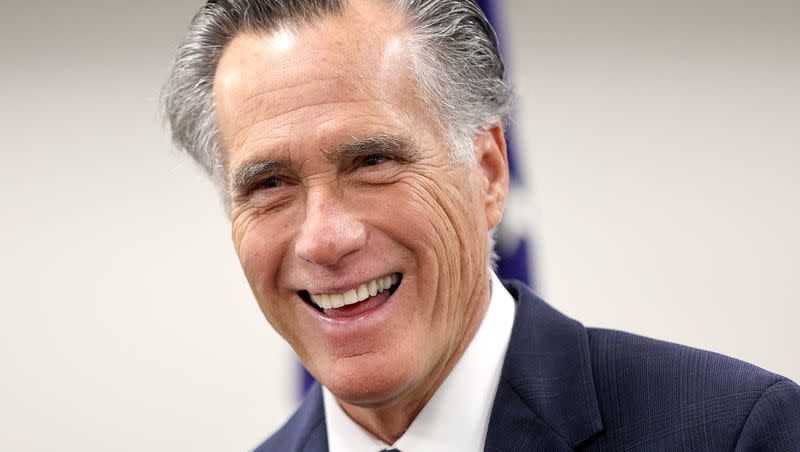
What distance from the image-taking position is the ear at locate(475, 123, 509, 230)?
5.10 feet

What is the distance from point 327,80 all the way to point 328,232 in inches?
9.0

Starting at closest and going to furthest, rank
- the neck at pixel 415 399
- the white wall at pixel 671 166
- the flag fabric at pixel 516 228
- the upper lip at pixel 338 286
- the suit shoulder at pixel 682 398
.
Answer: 1. the suit shoulder at pixel 682 398
2. the upper lip at pixel 338 286
3. the neck at pixel 415 399
4. the white wall at pixel 671 166
5. the flag fabric at pixel 516 228

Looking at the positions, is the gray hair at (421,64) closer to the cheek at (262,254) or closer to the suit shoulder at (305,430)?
the cheek at (262,254)

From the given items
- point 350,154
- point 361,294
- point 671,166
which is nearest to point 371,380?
point 361,294

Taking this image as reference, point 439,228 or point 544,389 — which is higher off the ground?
point 439,228

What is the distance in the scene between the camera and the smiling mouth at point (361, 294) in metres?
1.39

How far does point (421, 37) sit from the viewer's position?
1.45m

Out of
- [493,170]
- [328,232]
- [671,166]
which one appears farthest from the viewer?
[671,166]

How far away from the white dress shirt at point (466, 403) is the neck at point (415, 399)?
0.05 ft

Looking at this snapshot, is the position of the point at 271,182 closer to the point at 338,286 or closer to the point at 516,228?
the point at 338,286

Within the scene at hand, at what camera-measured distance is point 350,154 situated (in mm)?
1350

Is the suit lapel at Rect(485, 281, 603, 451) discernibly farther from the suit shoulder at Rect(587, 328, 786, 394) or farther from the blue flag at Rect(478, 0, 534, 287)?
the blue flag at Rect(478, 0, 534, 287)

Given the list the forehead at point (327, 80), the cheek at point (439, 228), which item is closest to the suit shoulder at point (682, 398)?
the cheek at point (439, 228)

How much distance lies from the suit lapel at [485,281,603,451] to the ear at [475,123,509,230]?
0.57 ft
